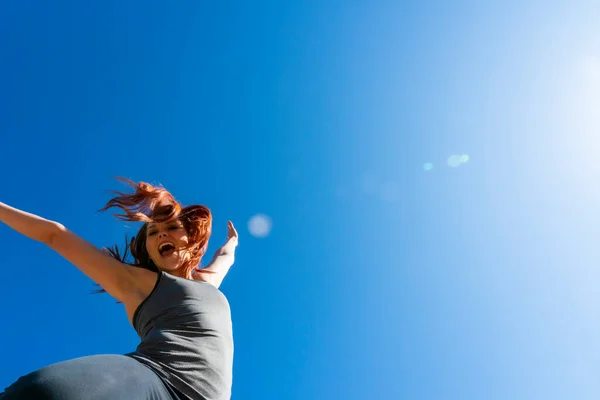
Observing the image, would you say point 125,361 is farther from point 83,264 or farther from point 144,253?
point 144,253

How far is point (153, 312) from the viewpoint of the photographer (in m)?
2.36

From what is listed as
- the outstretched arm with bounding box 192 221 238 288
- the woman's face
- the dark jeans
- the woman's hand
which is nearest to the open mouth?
the woman's face

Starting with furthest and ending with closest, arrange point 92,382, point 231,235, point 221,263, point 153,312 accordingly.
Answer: point 231,235 < point 221,263 < point 153,312 < point 92,382

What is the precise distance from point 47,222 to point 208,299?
3.09ft

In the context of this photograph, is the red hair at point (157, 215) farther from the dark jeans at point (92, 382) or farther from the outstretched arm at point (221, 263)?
the dark jeans at point (92, 382)

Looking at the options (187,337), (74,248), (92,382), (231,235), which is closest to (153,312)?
(187,337)

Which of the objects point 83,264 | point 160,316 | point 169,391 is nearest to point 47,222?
point 83,264

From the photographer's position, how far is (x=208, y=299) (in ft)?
8.29

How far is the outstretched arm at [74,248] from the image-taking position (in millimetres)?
2312

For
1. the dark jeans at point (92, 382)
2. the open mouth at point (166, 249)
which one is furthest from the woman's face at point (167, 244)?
the dark jeans at point (92, 382)

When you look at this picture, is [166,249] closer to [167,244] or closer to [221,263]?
[167,244]

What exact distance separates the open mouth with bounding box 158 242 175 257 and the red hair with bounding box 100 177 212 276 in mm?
119

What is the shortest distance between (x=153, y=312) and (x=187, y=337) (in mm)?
322

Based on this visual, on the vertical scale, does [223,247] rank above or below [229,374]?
above
